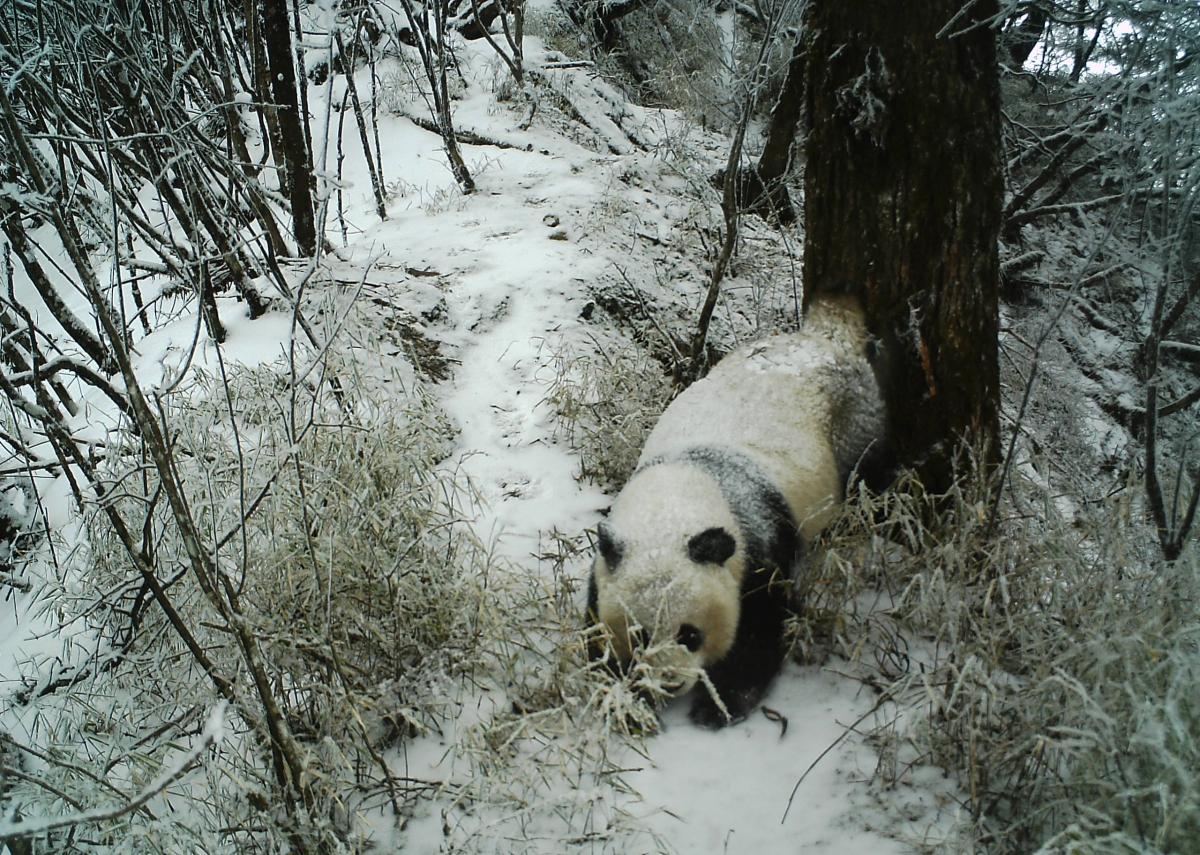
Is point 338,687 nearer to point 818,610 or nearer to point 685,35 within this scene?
point 818,610

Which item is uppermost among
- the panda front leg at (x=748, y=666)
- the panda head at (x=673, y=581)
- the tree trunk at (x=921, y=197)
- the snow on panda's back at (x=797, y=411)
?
the tree trunk at (x=921, y=197)

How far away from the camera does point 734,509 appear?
2.79 meters

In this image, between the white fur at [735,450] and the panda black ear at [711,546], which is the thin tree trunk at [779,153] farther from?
the panda black ear at [711,546]

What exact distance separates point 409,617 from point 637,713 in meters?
0.99

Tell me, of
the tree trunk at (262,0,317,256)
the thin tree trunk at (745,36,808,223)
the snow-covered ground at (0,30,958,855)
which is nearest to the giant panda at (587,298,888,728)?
the snow-covered ground at (0,30,958,855)

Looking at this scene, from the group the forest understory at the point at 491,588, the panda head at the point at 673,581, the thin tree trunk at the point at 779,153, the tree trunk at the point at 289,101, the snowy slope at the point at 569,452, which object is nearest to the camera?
the forest understory at the point at 491,588

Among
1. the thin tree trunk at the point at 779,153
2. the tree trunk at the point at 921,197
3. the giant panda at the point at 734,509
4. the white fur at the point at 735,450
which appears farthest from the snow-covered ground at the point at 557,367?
the tree trunk at the point at 921,197

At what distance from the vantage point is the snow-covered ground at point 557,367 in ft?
7.32

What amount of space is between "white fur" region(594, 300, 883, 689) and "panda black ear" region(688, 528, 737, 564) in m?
0.03

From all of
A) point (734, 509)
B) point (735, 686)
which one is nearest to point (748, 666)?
point (735, 686)

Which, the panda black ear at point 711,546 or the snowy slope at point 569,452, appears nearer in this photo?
the snowy slope at point 569,452

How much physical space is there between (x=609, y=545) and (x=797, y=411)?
1038 mm

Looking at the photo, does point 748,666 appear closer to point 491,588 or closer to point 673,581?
point 673,581

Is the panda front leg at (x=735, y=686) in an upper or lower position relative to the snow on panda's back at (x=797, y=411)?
lower
